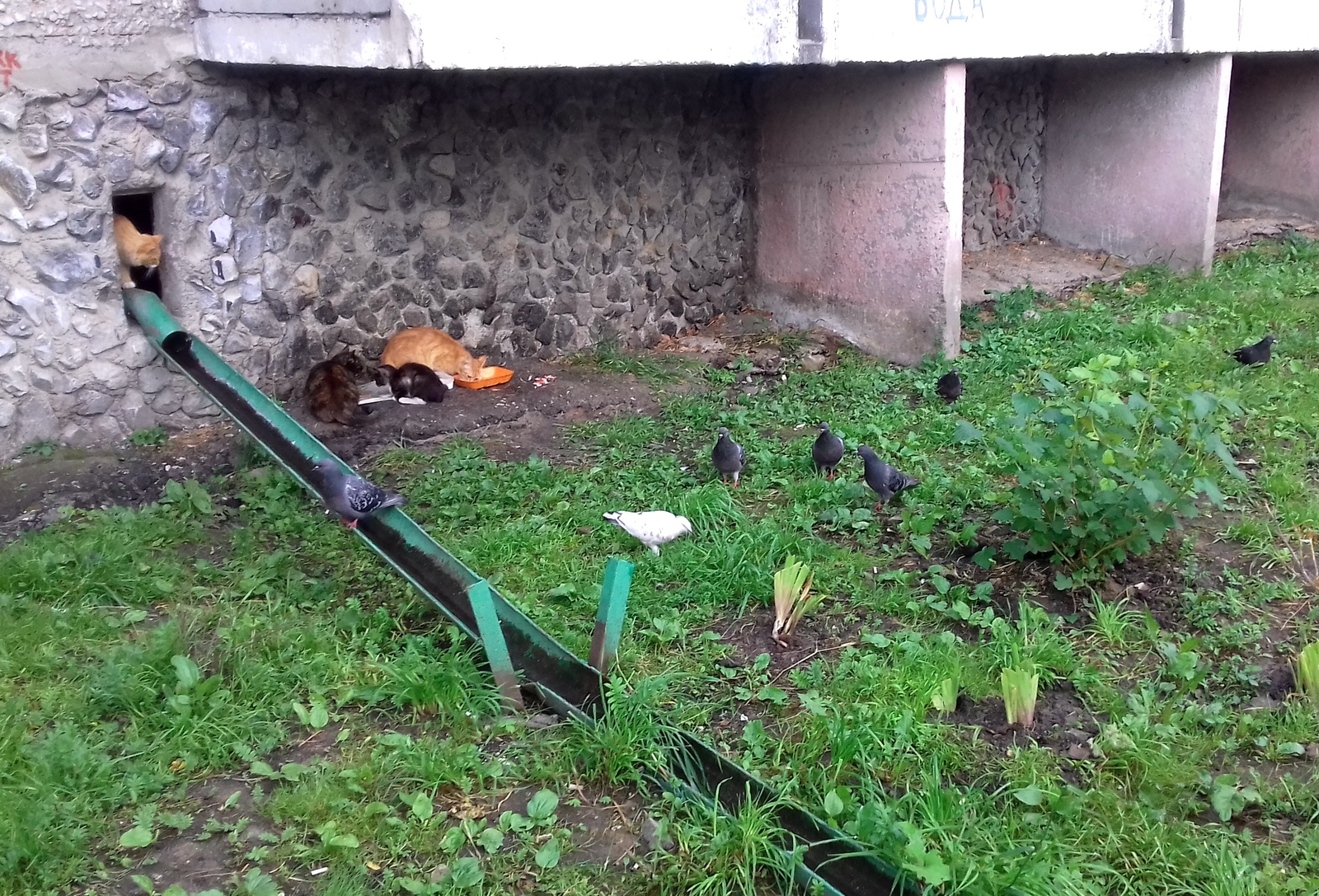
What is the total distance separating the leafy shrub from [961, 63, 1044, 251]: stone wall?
6.56 metres

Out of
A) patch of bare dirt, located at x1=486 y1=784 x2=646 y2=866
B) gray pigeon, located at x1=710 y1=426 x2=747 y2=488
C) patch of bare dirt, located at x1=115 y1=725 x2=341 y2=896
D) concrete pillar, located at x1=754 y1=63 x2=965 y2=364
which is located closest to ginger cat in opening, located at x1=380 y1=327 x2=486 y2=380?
gray pigeon, located at x1=710 y1=426 x2=747 y2=488

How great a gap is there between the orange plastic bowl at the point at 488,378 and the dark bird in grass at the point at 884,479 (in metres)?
3.10

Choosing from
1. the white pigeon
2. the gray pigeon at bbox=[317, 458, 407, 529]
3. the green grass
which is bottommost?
the green grass

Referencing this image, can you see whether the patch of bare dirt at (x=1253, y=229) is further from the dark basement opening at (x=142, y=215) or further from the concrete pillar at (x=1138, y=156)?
the dark basement opening at (x=142, y=215)

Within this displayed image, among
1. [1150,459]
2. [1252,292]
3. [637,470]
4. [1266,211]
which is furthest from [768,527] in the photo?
[1266,211]

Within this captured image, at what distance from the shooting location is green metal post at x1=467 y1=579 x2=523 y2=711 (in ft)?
11.7

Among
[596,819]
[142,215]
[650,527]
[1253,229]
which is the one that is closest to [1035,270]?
[1253,229]

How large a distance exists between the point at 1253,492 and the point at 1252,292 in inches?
189

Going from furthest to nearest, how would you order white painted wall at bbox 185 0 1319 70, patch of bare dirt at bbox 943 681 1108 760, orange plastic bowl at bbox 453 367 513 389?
orange plastic bowl at bbox 453 367 513 389 < white painted wall at bbox 185 0 1319 70 < patch of bare dirt at bbox 943 681 1108 760

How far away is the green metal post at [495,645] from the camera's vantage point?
11.7 feet

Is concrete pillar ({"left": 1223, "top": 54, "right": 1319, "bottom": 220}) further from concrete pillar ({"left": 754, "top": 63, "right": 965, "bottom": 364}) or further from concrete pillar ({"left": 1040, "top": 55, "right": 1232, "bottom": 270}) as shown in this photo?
concrete pillar ({"left": 754, "top": 63, "right": 965, "bottom": 364})

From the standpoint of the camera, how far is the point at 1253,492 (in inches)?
201

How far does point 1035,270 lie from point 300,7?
750 centimetres

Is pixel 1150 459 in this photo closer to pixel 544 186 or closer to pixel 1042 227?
pixel 544 186
